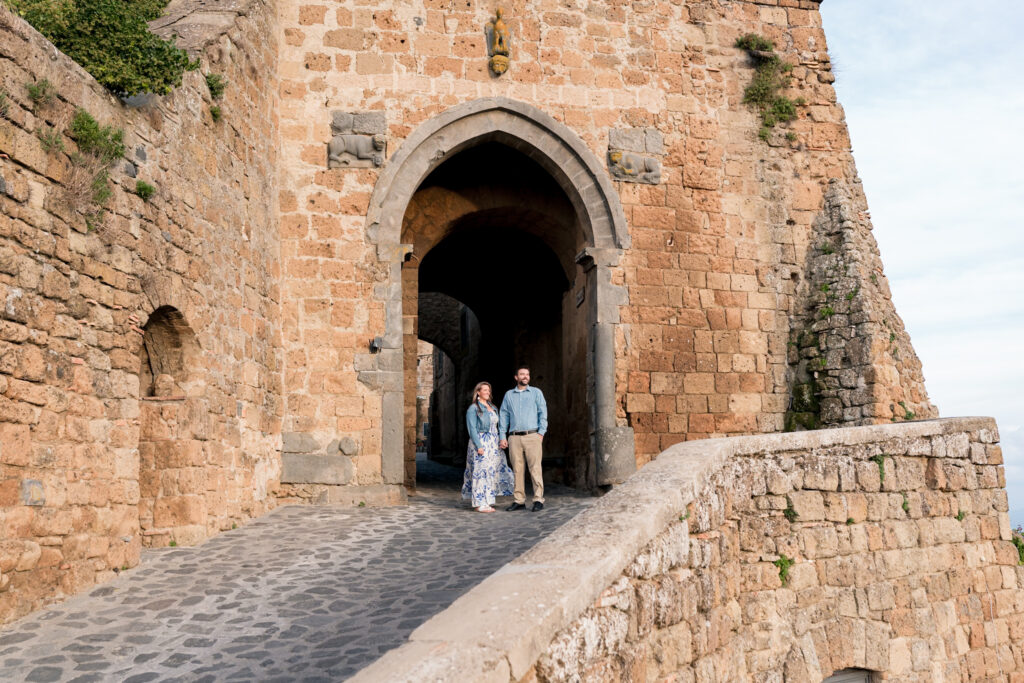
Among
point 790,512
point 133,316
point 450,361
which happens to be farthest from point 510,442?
point 450,361

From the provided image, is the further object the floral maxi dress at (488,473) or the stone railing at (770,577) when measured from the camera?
the floral maxi dress at (488,473)

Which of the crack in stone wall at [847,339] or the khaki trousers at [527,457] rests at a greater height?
the crack in stone wall at [847,339]

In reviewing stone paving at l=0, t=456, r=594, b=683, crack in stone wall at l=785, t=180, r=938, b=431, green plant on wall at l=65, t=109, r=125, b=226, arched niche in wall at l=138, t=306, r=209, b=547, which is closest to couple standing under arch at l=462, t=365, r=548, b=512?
stone paving at l=0, t=456, r=594, b=683

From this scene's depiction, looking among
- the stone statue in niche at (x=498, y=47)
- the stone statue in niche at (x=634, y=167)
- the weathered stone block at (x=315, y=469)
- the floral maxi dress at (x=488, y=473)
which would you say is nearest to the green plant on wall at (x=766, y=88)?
the stone statue in niche at (x=634, y=167)

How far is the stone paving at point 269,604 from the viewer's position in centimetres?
388

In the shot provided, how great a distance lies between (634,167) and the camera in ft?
31.0

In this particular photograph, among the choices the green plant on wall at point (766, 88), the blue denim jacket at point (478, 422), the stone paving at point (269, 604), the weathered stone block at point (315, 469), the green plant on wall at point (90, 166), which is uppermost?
the green plant on wall at point (766, 88)

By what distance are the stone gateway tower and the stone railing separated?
Answer: 1.07 metres

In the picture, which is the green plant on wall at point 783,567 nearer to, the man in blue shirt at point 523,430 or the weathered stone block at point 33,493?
the man in blue shirt at point 523,430

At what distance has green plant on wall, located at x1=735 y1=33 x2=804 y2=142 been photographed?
32.5ft

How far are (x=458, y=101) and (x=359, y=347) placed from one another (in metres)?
2.96

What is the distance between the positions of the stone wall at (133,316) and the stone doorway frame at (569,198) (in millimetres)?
1130

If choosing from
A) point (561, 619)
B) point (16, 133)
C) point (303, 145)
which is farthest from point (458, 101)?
point (561, 619)

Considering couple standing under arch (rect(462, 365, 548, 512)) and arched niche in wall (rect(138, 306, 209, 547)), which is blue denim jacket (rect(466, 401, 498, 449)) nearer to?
couple standing under arch (rect(462, 365, 548, 512))
